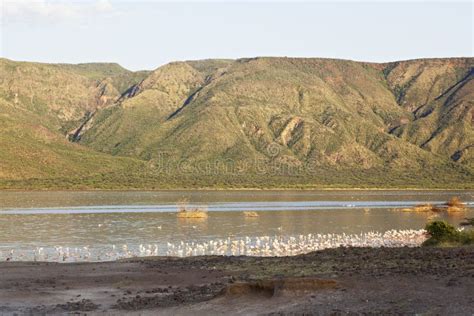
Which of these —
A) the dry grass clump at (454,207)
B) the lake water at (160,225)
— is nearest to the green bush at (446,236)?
the lake water at (160,225)

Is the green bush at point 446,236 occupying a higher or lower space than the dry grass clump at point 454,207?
higher

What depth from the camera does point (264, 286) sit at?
19422mm

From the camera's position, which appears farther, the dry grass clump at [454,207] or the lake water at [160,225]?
the dry grass clump at [454,207]

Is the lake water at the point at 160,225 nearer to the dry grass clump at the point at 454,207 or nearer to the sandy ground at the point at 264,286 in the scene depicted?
the dry grass clump at the point at 454,207

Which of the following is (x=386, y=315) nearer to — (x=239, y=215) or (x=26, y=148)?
(x=239, y=215)

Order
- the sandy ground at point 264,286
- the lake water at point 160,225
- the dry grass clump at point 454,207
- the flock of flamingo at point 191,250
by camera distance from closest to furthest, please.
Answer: the sandy ground at point 264,286, the flock of flamingo at point 191,250, the lake water at point 160,225, the dry grass clump at point 454,207

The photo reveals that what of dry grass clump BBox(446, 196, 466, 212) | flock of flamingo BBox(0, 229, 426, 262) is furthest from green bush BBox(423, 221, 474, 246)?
dry grass clump BBox(446, 196, 466, 212)

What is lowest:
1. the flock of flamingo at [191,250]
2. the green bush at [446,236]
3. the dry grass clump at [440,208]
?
the dry grass clump at [440,208]

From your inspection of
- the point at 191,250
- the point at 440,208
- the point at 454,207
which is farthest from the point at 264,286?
the point at 454,207

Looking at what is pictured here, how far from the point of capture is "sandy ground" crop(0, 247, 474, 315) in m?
17.8

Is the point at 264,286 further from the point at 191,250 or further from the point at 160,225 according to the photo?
the point at 160,225

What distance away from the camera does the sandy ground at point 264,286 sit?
17.8 meters

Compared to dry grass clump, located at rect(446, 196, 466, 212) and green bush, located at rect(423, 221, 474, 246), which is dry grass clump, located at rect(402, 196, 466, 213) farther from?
green bush, located at rect(423, 221, 474, 246)

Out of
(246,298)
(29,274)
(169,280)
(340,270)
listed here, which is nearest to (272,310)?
(246,298)
